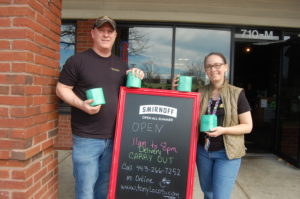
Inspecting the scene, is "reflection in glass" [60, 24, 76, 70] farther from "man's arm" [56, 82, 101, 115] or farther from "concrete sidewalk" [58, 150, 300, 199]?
"man's arm" [56, 82, 101, 115]

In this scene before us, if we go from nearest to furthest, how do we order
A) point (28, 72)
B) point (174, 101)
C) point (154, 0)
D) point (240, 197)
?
point (28, 72)
point (174, 101)
point (240, 197)
point (154, 0)

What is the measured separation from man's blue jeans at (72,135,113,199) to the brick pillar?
32 cm

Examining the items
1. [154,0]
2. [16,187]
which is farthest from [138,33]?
[16,187]

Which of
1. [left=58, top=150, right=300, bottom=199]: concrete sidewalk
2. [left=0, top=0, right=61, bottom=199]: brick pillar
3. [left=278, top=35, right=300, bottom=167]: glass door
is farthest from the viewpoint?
[left=278, top=35, right=300, bottom=167]: glass door

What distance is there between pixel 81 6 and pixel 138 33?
129 centimetres

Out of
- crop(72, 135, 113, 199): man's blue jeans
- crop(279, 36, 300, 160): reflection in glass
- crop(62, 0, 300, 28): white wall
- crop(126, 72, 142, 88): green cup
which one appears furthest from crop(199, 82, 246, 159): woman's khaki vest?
crop(279, 36, 300, 160): reflection in glass

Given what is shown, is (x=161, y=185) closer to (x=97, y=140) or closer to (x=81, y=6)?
(x=97, y=140)

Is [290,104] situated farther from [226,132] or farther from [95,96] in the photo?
[95,96]

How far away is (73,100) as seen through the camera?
2.02m

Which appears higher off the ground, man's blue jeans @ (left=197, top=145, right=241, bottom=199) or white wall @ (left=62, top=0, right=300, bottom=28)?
white wall @ (left=62, top=0, right=300, bottom=28)

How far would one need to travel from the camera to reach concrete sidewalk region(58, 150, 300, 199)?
3.69 meters

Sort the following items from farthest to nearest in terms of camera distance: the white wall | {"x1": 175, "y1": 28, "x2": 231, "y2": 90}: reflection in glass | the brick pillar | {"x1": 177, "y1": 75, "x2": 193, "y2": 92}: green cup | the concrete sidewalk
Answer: {"x1": 175, "y1": 28, "x2": 231, "y2": 90}: reflection in glass → the white wall → the concrete sidewalk → {"x1": 177, "y1": 75, "x2": 193, "y2": 92}: green cup → the brick pillar

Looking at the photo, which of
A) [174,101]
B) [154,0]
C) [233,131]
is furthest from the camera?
[154,0]

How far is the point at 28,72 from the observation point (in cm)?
182
